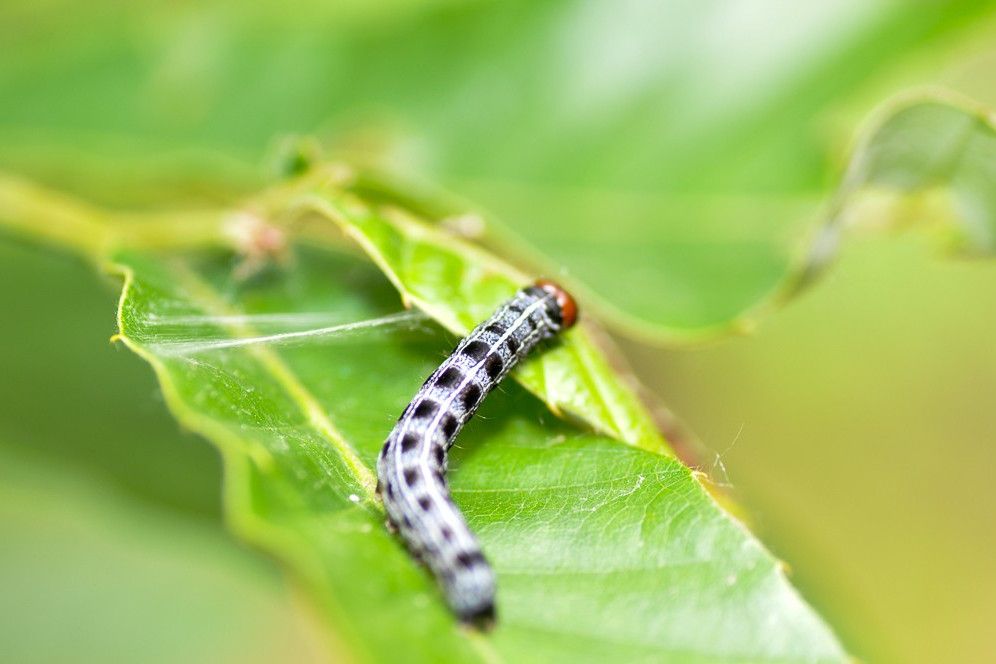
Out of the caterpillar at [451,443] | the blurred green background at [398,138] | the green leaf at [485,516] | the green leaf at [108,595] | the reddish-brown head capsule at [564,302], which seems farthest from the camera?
the green leaf at [108,595]

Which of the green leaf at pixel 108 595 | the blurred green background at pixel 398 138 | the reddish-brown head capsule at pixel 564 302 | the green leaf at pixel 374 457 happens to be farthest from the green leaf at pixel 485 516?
the green leaf at pixel 108 595

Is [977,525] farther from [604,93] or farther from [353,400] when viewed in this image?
[353,400]

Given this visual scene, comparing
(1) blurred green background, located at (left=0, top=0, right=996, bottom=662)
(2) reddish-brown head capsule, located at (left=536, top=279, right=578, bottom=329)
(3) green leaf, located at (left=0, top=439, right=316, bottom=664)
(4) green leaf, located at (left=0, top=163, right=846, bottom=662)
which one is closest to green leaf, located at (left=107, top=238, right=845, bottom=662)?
(4) green leaf, located at (left=0, top=163, right=846, bottom=662)

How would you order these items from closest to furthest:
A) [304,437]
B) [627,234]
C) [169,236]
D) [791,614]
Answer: [791,614] → [304,437] → [169,236] → [627,234]

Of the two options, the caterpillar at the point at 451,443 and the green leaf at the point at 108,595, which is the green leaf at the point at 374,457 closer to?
the caterpillar at the point at 451,443

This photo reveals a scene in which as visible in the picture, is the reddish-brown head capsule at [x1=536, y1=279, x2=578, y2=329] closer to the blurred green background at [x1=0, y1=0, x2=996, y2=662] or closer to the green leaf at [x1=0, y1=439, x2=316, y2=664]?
the blurred green background at [x1=0, y1=0, x2=996, y2=662]

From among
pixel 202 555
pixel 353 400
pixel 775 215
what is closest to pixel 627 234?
pixel 775 215

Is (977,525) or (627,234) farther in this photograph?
(977,525)
